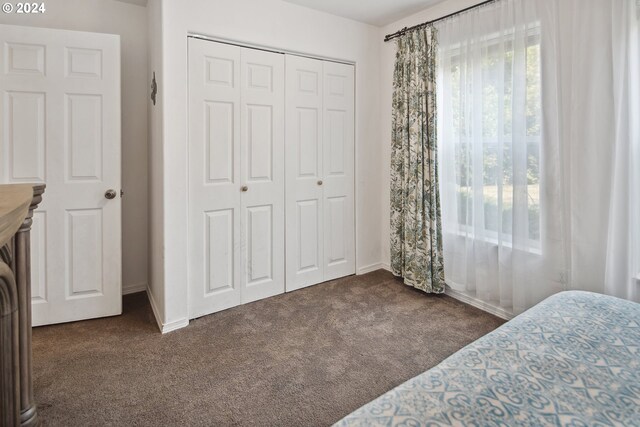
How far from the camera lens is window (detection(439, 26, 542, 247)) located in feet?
7.86

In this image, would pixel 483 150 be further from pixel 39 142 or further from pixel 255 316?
pixel 39 142

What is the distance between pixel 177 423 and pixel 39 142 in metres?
2.14

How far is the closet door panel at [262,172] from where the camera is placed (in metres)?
2.84

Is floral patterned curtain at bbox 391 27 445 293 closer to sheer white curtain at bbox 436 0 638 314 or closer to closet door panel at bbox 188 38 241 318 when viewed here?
sheer white curtain at bbox 436 0 638 314

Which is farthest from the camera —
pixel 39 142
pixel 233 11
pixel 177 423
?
pixel 233 11

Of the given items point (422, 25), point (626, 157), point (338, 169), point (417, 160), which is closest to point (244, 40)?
point (338, 169)

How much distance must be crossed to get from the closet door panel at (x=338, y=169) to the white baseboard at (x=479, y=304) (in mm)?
1004

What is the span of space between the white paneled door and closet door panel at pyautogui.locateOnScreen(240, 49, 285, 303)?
938 mm

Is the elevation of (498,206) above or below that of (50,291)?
above

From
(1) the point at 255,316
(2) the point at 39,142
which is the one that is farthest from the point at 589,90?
(2) the point at 39,142

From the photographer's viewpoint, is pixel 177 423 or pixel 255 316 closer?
pixel 177 423

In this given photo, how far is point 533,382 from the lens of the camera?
3.22 ft

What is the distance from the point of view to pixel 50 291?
2.56m

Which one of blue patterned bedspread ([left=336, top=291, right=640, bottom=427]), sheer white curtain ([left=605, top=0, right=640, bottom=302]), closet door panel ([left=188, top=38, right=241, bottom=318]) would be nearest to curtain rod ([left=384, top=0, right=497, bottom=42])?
sheer white curtain ([left=605, top=0, right=640, bottom=302])
